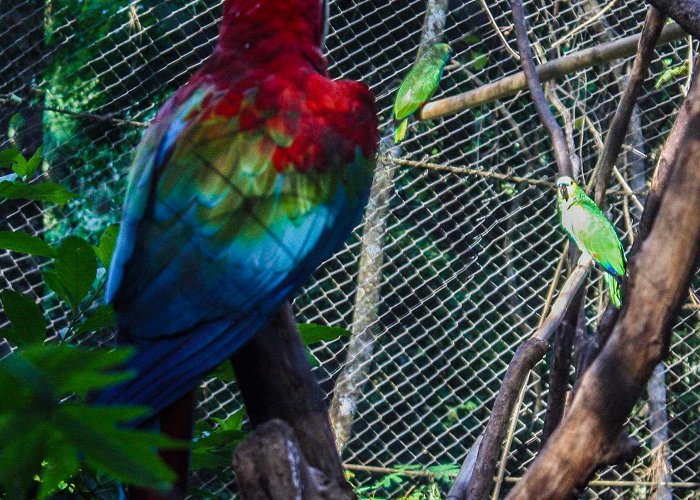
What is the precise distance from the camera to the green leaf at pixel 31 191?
0.50 metres

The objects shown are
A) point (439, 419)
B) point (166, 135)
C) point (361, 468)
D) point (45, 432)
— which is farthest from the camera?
point (439, 419)

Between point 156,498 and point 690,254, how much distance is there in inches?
14.3

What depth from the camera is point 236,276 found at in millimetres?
540

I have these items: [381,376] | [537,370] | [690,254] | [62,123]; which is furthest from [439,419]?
[690,254]

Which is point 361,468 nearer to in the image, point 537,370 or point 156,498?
point 537,370

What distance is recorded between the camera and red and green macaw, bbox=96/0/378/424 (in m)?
0.51

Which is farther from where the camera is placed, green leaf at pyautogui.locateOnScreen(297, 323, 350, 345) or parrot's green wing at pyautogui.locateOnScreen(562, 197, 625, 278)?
parrot's green wing at pyautogui.locateOnScreen(562, 197, 625, 278)

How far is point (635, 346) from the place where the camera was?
1.91 ft

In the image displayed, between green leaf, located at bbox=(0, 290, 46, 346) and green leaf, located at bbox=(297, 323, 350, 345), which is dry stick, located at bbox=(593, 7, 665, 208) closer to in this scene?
green leaf, located at bbox=(297, 323, 350, 345)

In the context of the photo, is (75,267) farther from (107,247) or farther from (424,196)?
(424,196)

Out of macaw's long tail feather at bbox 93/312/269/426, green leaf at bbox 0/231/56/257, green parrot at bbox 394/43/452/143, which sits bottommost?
green parrot at bbox 394/43/452/143

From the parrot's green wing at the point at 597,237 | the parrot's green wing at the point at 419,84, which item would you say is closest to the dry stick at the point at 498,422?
the parrot's green wing at the point at 597,237

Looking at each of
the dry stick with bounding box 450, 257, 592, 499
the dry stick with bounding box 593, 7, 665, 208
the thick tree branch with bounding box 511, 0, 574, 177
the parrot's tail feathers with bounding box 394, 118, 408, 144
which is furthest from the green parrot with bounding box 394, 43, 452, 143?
the dry stick with bounding box 450, 257, 592, 499

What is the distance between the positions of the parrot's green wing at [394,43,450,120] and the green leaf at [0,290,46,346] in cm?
140
